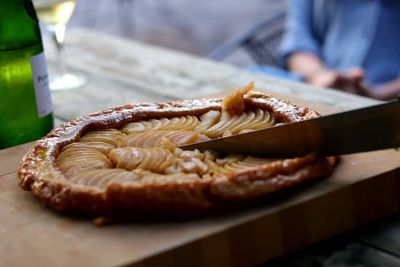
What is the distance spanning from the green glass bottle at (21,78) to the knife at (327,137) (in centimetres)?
55

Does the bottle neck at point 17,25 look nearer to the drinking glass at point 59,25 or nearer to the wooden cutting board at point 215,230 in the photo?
the drinking glass at point 59,25

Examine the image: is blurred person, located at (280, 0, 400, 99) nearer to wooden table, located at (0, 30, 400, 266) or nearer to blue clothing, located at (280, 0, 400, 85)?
blue clothing, located at (280, 0, 400, 85)

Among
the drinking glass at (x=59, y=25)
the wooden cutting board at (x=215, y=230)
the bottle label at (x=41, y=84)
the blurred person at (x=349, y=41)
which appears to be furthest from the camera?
the blurred person at (x=349, y=41)

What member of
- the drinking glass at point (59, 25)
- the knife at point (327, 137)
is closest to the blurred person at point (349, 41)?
the drinking glass at point (59, 25)

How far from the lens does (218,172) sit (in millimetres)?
1102

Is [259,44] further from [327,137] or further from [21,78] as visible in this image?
[327,137]

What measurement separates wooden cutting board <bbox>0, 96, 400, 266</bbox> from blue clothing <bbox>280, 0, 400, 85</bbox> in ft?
6.11

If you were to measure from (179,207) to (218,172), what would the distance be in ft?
0.37

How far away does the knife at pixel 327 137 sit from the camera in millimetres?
1057

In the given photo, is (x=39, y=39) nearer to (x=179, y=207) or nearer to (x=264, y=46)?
(x=179, y=207)

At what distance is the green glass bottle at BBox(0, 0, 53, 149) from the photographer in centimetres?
156

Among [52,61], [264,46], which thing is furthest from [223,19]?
[52,61]

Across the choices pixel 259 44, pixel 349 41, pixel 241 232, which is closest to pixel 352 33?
pixel 349 41

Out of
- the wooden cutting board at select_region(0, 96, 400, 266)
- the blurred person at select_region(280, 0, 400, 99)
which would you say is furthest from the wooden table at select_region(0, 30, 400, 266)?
the blurred person at select_region(280, 0, 400, 99)
